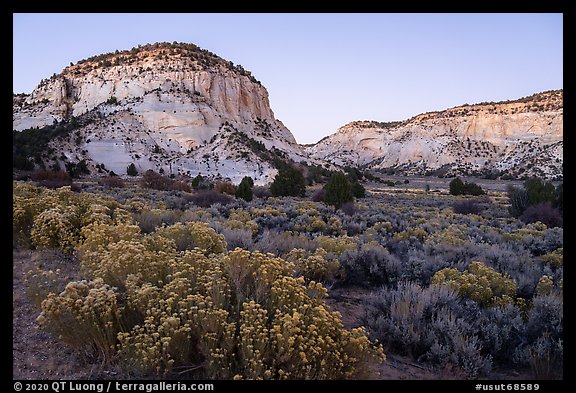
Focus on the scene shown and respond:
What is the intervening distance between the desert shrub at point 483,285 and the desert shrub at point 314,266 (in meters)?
1.58

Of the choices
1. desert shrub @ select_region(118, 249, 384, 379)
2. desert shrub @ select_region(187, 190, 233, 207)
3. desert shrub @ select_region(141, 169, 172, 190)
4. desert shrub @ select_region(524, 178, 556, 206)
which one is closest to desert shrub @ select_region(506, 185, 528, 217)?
desert shrub @ select_region(524, 178, 556, 206)

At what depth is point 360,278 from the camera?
6871 millimetres

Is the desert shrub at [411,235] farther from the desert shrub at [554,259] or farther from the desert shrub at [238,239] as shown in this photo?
the desert shrub at [238,239]

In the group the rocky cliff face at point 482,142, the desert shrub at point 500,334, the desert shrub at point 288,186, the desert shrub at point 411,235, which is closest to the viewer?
the desert shrub at point 500,334

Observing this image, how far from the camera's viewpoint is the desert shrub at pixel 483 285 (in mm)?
5523

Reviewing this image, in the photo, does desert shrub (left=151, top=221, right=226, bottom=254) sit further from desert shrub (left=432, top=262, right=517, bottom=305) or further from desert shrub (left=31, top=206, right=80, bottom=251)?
desert shrub (left=432, top=262, right=517, bottom=305)

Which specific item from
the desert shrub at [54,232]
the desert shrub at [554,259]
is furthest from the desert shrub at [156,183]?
the desert shrub at [554,259]

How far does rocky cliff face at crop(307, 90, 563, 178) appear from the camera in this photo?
232ft

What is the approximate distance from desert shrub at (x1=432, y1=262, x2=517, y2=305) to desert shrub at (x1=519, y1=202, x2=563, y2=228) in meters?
10.4

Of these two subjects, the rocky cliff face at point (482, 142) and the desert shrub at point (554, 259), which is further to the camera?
the rocky cliff face at point (482, 142)

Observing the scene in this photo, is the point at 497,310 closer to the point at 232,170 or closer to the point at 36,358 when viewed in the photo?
the point at 36,358

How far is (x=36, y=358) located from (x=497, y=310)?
4934mm
